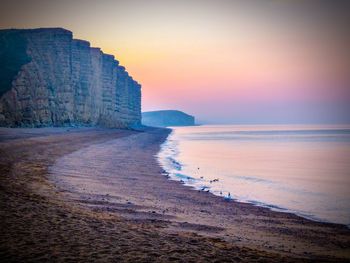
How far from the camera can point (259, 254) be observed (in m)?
4.54

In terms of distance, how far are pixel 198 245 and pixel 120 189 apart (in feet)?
18.1

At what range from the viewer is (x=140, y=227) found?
219 inches

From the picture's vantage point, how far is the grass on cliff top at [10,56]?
38728mm

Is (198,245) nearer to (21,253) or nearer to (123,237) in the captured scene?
(123,237)

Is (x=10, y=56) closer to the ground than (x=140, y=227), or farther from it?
farther from it

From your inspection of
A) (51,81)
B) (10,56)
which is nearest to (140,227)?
(51,81)

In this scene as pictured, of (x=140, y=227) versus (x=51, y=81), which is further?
(x=51, y=81)

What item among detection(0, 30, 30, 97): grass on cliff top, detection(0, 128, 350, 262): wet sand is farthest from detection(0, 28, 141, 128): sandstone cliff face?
detection(0, 128, 350, 262): wet sand

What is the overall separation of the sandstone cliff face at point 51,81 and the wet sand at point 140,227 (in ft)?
106

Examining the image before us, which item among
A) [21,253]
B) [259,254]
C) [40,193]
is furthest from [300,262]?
[40,193]

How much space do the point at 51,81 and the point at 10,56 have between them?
268 inches

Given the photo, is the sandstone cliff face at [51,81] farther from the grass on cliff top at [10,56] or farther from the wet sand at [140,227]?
the wet sand at [140,227]

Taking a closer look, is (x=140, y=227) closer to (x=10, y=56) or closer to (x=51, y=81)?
(x=51, y=81)

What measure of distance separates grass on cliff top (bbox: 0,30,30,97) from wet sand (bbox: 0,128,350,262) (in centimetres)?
3408
